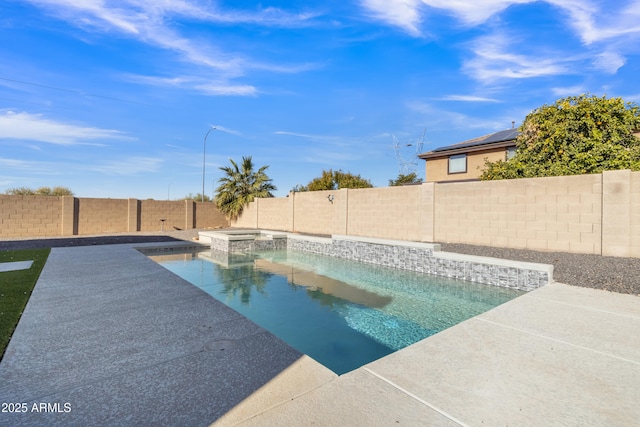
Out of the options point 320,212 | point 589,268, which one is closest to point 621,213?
point 589,268

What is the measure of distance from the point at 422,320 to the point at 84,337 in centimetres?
461

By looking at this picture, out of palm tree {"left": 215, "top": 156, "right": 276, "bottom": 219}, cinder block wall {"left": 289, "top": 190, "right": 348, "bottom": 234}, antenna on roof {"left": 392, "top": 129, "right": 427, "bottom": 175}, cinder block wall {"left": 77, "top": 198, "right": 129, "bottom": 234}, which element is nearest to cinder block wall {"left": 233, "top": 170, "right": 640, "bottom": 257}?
cinder block wall {"left": 289, "top": 190, "right": 348, "bottom": 234}

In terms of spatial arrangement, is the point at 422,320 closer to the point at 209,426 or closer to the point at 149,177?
the point at 209,426

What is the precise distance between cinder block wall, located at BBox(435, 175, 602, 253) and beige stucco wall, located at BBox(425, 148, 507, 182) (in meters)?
7.62

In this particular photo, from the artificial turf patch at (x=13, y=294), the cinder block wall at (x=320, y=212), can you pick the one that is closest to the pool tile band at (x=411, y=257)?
the cinder block wall at (x=320, y=212)

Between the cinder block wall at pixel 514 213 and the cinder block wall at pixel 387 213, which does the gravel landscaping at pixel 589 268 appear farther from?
the cinder block wall at pixel 387 213

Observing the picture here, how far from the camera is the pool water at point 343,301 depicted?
4141mm

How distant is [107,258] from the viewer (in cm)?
829

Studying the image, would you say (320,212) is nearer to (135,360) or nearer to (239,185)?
(239,185)

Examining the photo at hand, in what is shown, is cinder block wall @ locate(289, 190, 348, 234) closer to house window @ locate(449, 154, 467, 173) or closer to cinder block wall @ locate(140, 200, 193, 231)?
cinder block wall @ locate(140, 200, 193, 231)

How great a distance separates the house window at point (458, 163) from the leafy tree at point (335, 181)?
6752mm

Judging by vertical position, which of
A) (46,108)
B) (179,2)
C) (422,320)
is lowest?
(422,320)

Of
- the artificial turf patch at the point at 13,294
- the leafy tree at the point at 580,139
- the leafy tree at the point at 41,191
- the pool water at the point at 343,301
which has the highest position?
the leafy tree at the point at 580,139

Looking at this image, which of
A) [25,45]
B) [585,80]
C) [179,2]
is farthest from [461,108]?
[25,45]
